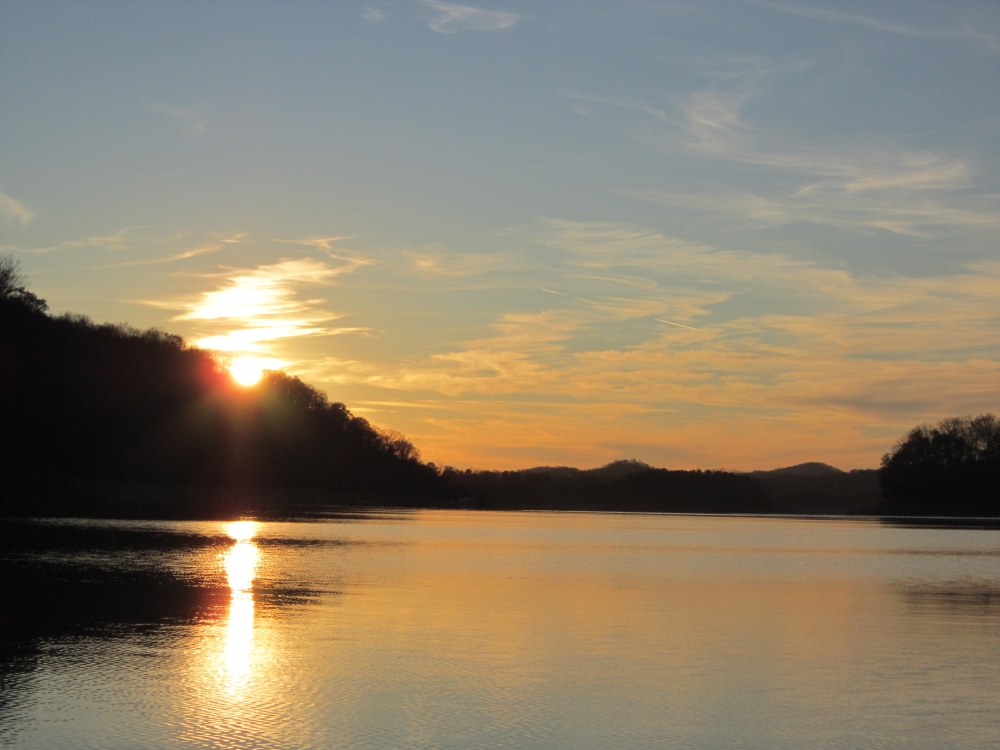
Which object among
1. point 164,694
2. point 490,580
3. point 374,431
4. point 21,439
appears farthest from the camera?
point 374,431

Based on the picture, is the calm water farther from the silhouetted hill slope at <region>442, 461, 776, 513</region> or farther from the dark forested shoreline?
the silhouetted hill slope at <region>442, 461, 776, 513</region>

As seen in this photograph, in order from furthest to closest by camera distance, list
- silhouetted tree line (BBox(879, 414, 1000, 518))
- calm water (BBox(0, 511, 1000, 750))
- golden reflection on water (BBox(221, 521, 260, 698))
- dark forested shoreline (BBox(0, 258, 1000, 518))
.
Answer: silhouetted tree line (BBox(879, 414, 1000, 518))
dark forested shoreline (BBox(0, 258, 1000, 518))
golden reflection on water (BBox(221, 521, 260, 698))
calm water (BBox(0, 511, 1000, 750))

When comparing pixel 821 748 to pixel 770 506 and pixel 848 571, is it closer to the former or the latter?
pixel 848 571

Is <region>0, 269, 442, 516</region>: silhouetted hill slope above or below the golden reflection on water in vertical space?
above

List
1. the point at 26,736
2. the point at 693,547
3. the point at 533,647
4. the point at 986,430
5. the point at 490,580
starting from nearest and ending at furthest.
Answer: the point at 26,736, the point at 533,647, the point at 490,580, the point at 693,547, the point at 986,430

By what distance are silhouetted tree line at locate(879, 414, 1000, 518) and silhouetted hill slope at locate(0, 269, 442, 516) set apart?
62.6 m

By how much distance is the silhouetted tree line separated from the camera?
373 feet

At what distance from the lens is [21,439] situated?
6712 cm

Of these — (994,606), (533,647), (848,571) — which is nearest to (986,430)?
(848,571)

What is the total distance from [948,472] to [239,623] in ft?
376

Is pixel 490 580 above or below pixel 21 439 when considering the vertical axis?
below

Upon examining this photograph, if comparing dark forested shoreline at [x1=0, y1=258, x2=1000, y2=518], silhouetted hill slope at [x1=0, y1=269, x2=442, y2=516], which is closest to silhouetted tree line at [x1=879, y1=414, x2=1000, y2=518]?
dark forested shoreline at [x1=0, y1=258, x2=1000, y2=518]

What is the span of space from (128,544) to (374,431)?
11754 centimetres

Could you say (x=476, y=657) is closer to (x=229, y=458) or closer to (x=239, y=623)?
(x=239, y=623)
